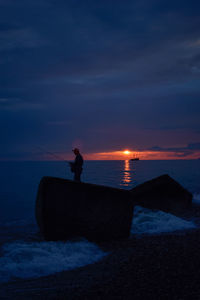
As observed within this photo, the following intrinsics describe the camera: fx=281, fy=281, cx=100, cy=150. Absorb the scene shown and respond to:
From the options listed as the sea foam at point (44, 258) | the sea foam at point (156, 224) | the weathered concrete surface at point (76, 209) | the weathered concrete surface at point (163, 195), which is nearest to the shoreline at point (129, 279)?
the sea foam at point (44, 258)

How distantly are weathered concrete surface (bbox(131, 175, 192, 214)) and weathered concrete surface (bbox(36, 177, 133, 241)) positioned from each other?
6.56 metres

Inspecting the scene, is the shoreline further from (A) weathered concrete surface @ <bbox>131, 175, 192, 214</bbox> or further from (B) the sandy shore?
(A) weathered concrete surface @ <bbox>131, 175, 192, 214</bbox>

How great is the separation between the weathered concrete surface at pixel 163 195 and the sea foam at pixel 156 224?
6.00ft

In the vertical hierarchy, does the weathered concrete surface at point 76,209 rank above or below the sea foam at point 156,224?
above

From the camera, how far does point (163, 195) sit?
1531 centimetres

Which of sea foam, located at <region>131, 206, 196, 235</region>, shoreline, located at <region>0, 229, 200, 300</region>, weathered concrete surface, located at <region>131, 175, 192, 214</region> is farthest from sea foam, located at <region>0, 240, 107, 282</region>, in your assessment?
weathered concrete surface, located at <region>131, 175, 192, 214</region>

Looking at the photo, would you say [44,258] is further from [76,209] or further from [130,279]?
[130,279]

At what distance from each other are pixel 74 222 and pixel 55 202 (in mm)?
842

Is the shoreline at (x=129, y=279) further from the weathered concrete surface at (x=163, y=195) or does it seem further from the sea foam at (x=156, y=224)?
the weathered concrete surface at (x=163, y=195)

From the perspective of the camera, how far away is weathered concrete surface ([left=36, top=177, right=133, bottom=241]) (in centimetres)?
834

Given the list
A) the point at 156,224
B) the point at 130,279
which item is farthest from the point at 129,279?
the point at 156,224

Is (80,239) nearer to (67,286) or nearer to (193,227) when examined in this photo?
(67,286)

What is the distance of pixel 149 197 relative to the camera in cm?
1515

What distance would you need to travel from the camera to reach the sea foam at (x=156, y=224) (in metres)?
10.5
